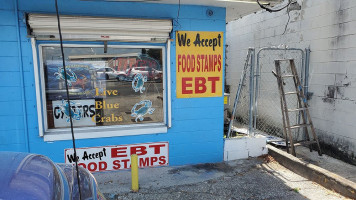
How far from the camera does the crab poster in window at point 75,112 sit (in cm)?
445

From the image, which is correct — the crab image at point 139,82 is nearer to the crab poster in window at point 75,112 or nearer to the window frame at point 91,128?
the window frame at point 91,128

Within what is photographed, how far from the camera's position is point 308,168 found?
4.35m

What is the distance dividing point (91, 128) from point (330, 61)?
196 inches

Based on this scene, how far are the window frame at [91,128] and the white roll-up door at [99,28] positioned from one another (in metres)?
0.17

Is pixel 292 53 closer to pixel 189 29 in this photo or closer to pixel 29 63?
pixel 189 29

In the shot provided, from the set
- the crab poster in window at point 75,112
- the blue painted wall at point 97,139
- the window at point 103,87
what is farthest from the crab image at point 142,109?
the crab poster in window at point 75,112

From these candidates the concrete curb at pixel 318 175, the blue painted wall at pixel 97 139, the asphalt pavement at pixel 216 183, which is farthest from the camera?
the blue painted wall at pixel 97 139

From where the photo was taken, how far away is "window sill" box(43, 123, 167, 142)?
4.32 m

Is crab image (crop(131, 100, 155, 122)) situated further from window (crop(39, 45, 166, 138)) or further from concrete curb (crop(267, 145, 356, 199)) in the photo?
concrete curb (crop(267, 145, 356, 199))

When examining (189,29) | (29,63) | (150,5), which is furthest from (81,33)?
(189,29)

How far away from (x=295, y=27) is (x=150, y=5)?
369 centimetres

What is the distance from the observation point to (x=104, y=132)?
14.7 feet

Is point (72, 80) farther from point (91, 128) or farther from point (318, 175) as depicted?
point (318, 175)

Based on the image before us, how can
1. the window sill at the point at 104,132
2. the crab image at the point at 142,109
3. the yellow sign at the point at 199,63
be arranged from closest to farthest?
A: the window sill at the point at 104,132
the yellow sign at the point at 199,63
the crab image at the point at 142,109
